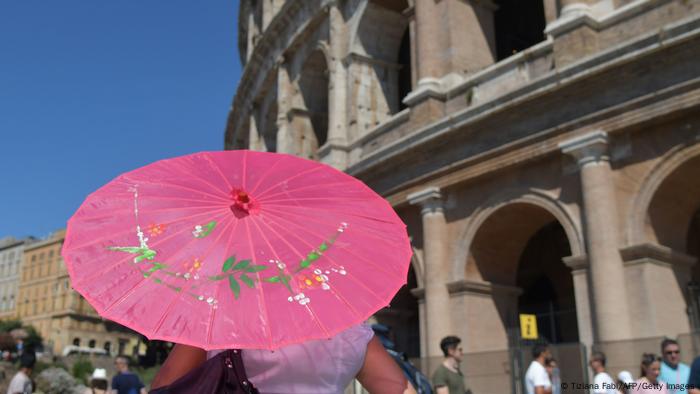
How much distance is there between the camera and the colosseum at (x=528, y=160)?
10.1 meters

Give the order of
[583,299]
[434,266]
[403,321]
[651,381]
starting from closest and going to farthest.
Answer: [651,381]
[583,299]
[434,266]
[403,321]

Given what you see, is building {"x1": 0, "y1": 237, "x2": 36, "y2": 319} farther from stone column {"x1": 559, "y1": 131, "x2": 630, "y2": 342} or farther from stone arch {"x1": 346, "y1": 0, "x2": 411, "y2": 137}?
stone column {"x1": 559, "y1": 131, "x2": 630, "y2": 342}

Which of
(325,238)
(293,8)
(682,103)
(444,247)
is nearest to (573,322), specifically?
(444,247)

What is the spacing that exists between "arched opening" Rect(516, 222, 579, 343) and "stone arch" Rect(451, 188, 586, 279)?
382 centimetres

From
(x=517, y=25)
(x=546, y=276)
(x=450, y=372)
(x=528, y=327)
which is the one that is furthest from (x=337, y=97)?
(x=450, y=372)

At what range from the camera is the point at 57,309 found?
68.2 meters

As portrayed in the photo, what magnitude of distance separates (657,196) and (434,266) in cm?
413

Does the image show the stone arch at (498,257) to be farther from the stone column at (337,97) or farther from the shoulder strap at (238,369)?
the shoulder strap at (238,369)

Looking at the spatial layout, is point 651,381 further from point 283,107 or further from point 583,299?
point 283,107

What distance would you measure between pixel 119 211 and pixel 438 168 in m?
11.4

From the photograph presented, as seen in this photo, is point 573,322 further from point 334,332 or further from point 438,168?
point 334,332

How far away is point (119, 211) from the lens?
6.91ft

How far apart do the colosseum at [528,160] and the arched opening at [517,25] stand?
4cm

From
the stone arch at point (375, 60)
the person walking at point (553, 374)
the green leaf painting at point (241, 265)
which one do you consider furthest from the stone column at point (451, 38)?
the green leaf painting at point (241, 265)
